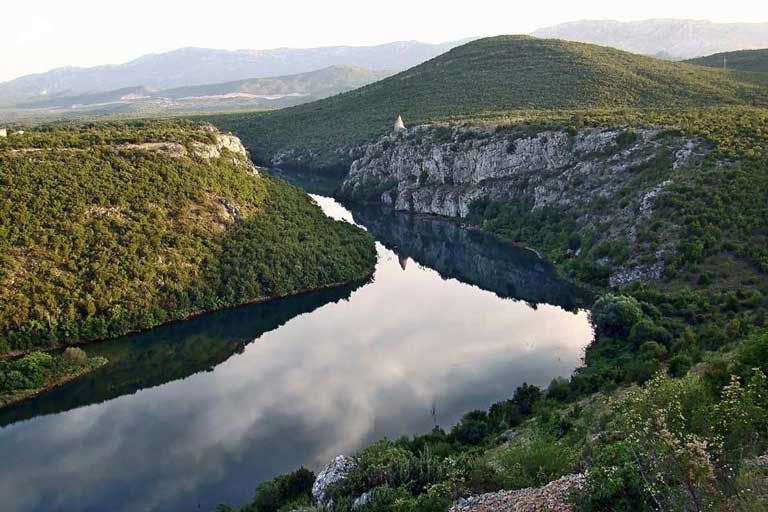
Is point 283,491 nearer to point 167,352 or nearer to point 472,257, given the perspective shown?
point 167,352

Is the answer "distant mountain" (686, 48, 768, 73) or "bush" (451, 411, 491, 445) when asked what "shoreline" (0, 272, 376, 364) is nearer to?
"bush" (451, 411, 491, 445)

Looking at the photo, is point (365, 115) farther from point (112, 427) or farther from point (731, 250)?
point (112, 427)

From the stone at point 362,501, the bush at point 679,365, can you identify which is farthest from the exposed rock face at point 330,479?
the bush at point 679,365

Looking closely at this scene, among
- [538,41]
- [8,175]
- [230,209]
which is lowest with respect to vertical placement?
[230,209]

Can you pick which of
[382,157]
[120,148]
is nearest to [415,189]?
[382,157]

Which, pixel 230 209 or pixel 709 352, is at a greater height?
pixel 230 209

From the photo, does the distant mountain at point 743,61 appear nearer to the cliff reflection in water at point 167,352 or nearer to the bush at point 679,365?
the bush at point 679,365
